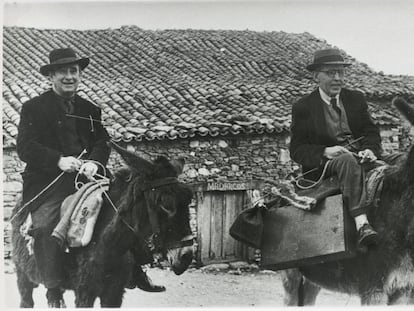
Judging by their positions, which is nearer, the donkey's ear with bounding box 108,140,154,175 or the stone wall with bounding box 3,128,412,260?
the donkey's ear with bounding box 108,140,154,175

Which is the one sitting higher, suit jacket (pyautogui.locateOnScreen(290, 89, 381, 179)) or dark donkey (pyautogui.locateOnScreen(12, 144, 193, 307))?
suit jacket (pyautogui.locateOnScreen(290, 89, 381, 179))

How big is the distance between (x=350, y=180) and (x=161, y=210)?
1802 mm

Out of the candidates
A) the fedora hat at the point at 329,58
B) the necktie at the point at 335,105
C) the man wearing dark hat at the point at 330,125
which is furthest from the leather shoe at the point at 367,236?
the fedora hat at the point at 329,58

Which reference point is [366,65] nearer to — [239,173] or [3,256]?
[239,173]

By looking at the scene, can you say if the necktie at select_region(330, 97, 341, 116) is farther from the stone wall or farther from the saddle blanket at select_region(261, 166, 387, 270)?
the saddle blanket at select_region(261, 166, 387, 270)

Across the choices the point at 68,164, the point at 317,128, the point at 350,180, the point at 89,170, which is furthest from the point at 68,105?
the point at 350,180

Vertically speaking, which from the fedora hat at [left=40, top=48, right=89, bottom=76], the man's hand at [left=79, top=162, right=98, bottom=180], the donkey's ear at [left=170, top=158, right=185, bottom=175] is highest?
the fedora hat at [left=40, top=48, right=89, bottom=76]

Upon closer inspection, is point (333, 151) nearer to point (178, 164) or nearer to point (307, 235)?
point (307, 235)

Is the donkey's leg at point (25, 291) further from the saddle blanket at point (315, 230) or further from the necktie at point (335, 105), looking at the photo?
the necktie at point (335, 105)

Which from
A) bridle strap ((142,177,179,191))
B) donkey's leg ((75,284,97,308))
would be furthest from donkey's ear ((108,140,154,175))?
donkey's leg ((75,284,97,308))

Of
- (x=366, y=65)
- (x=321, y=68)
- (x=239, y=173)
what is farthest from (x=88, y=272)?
(x=366, y=65)

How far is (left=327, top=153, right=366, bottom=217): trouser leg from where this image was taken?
5113mm

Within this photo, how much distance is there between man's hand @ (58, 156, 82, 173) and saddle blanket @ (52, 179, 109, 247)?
0.32 m

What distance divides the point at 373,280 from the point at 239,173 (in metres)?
1.71
